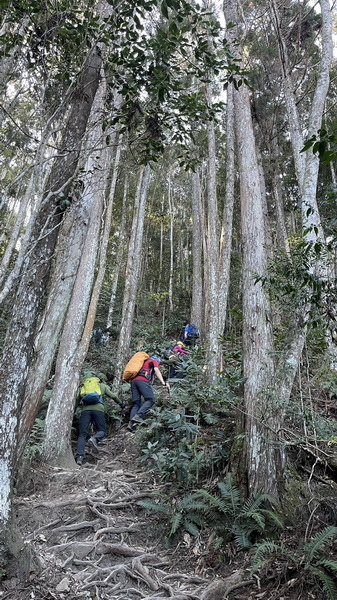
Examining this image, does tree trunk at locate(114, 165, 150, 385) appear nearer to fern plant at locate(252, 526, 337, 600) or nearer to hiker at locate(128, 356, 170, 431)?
hiker at locate(128, 356, 170, 431)

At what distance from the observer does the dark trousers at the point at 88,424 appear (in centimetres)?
609

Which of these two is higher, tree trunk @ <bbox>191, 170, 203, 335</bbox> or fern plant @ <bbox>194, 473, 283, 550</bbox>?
tree trunk @ <bbox>191, 170, 203, 335</bbox>

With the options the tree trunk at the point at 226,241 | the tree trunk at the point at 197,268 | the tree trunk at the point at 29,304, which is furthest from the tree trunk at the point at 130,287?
the tree trunk at the point at 29,304

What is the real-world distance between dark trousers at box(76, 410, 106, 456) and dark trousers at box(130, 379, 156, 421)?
657 millimetres

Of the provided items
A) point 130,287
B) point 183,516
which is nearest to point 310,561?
point 183,516

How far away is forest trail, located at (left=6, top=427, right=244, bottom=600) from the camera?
3168 millimetres

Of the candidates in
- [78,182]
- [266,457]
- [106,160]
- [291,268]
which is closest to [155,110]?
[78,182]

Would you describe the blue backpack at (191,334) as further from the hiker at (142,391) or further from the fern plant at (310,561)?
the fern plant at (310,561)

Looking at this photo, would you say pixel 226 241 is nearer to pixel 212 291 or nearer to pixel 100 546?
pixel 212 291

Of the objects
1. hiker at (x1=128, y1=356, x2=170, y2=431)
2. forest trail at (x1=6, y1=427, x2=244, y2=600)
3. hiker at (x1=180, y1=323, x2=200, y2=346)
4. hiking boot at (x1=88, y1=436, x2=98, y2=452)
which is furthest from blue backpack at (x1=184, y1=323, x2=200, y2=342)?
forest trail at (x1=6, y1=427, x2=244, y2=600)

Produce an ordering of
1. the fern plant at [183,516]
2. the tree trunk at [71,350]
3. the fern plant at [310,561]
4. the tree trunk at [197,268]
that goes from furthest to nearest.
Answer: the tree trunk at [197,268], the tree trunk at [71,350], the fern plant at [183,516], the fern plant at [310,561]

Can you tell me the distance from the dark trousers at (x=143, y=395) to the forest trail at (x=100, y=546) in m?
1.52

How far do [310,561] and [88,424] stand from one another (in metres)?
4.13

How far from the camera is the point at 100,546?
3.74m
